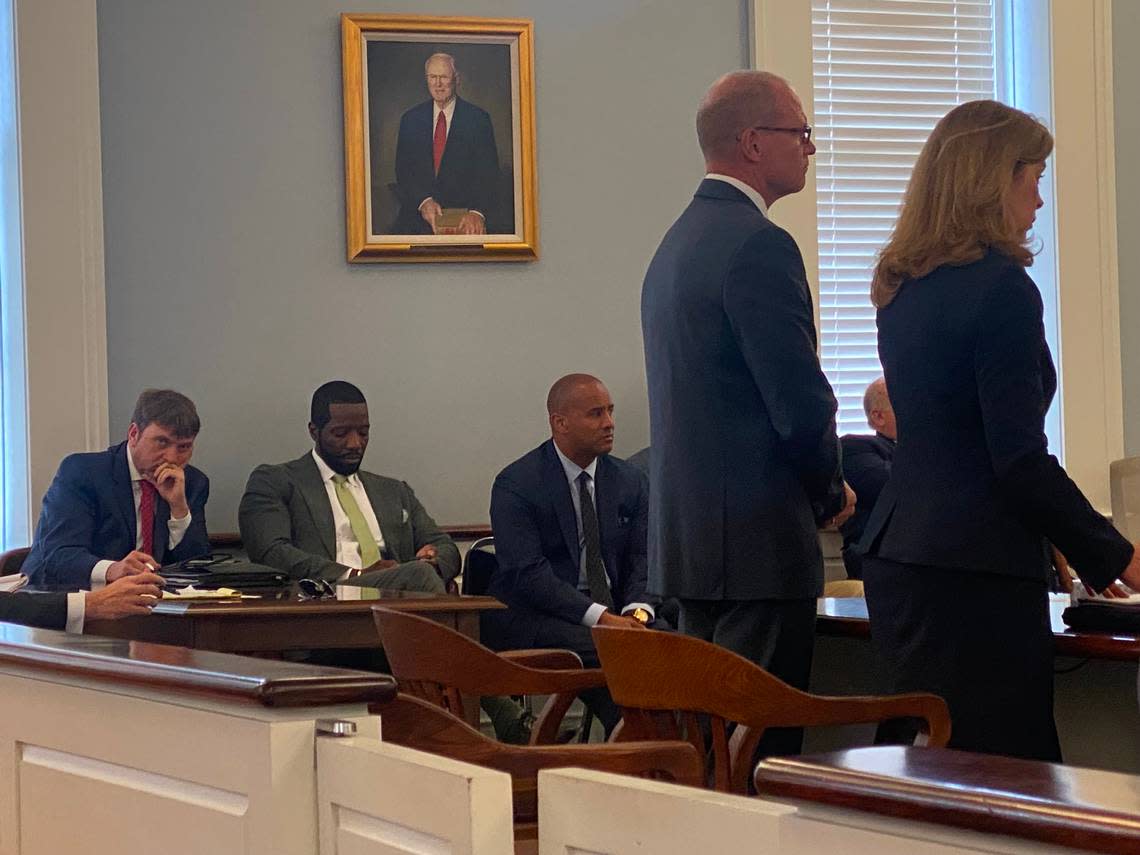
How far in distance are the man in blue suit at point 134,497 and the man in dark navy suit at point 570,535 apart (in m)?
1.06

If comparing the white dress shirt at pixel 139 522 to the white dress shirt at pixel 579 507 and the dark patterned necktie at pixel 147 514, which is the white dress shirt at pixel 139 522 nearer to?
the dark patterned necktie at pixel 147 514

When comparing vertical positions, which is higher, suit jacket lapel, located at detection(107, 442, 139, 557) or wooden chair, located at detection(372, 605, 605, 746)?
suit jacket lapel, located at detection(107, 442, 139, 557)

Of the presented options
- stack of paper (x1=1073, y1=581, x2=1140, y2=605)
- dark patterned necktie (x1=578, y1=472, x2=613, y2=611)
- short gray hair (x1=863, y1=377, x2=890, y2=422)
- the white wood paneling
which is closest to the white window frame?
short gray hair (x1=863, y1=377, x2=890, y2=422)

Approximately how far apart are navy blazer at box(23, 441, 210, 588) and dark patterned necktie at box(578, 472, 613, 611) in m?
1.29

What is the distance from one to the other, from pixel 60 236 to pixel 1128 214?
455 centimetres

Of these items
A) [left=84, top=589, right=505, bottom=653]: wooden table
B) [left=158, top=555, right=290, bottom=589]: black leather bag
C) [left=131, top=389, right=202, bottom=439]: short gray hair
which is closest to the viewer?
[left=84, top=589, right=505, bottom=653]: wooden table

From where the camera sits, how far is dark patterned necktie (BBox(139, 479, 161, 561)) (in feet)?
17.5

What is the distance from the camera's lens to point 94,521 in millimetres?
5285

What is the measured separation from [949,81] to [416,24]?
252 cm

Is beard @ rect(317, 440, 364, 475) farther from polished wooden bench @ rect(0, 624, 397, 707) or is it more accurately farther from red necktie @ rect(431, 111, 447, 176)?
polished wooden bench @ rect(0, 624, 397, 707)

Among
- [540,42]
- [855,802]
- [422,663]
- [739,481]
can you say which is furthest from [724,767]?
[540,42]

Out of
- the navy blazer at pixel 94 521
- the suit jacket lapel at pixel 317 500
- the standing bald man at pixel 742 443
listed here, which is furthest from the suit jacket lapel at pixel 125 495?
the standing bald man at pixel 742 443

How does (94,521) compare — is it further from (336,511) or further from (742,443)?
Result: (742,443)

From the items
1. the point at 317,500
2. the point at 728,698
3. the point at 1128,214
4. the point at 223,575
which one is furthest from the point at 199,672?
the point at 1128,214
